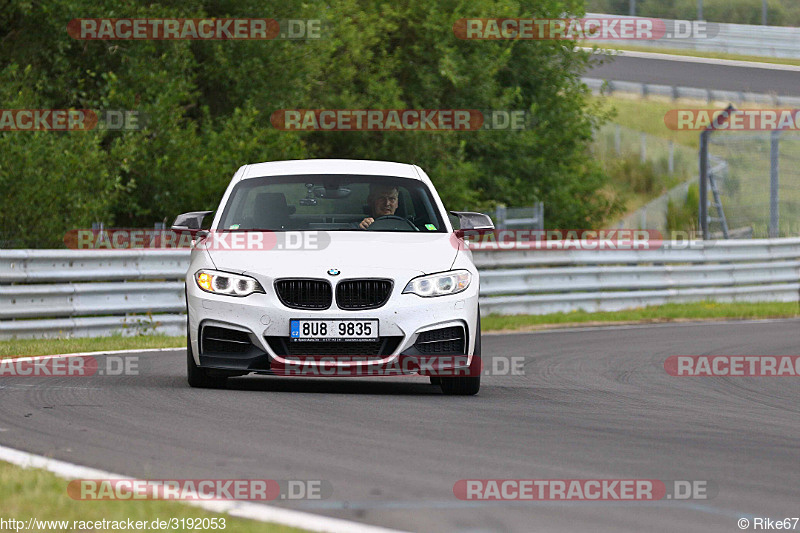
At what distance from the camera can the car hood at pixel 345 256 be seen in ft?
29.1

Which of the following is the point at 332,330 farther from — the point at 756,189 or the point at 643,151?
the point at 643,151

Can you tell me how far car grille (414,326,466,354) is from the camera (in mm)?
8891

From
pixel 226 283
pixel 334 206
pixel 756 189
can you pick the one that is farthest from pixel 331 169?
pixel 756 189

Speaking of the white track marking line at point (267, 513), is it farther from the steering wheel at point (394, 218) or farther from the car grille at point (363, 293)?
the steering wheel at point (394, 218)

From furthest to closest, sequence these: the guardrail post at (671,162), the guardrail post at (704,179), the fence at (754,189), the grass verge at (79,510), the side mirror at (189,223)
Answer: the guardrail post at (671,162) < the fence at (754,189) < the guardrail post at (704,179) < the side mirror at (189,223) < the grass verge at (79,510)

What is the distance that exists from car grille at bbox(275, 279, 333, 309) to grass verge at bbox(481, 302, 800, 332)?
28.7 feet

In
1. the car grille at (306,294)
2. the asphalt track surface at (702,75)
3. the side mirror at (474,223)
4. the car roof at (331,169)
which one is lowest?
the car grille at (306,294)

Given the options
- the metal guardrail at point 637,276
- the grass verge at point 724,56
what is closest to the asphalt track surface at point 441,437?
the metal guardrail at point 637,276

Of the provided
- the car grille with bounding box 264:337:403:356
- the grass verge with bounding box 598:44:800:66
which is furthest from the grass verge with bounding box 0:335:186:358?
the grass verge with bounding box 598:44:800:66

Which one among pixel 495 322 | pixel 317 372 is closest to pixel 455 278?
pixel 317 372

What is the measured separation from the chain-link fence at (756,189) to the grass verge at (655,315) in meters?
3.41

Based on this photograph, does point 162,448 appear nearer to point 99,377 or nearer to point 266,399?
point 266,399

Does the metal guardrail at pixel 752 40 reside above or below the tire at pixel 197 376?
above

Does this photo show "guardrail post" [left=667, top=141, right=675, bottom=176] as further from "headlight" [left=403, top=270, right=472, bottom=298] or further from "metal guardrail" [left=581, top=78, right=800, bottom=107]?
"headlight" [left=403, top=270, right=472, bottom=298]
